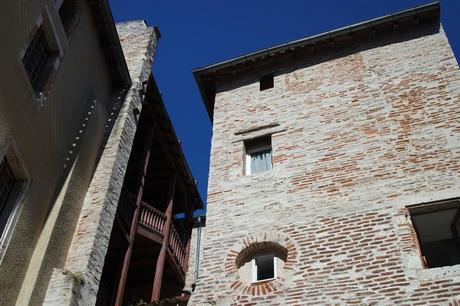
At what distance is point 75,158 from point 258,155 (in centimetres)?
403

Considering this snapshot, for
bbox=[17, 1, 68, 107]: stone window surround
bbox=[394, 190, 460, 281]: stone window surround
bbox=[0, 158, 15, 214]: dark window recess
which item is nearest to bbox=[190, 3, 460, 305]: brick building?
bbox=[394, 190, 460, 281]: stone window surround

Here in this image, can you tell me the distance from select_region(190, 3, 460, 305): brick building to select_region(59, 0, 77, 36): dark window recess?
395 centimetres

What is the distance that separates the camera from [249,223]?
32.7ft

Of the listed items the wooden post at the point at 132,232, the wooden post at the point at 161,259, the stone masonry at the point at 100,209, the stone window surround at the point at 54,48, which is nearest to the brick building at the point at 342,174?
the stone masonry at the point at 100,209

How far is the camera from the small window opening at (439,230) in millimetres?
8977

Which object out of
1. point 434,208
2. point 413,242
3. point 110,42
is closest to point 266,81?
point 110,42

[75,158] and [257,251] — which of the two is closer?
[257,251]

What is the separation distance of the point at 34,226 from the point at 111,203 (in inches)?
95.7

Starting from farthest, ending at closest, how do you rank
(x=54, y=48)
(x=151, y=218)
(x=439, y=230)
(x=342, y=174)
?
(x=151, y=218) < (x=54, y=48) < (x=342, y=174) < (x=439, y=230)

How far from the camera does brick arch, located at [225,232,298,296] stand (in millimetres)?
8773

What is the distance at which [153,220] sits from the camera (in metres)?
15.4

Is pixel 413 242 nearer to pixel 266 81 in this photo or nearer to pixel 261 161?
pixel 261 161

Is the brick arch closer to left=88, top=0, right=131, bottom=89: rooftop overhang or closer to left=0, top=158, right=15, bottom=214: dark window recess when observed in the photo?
left=0, top=158, right=15, bottom=214: dark window recess

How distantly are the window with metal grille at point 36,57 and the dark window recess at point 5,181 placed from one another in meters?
1.78
